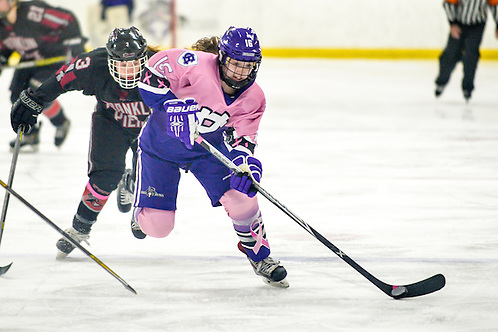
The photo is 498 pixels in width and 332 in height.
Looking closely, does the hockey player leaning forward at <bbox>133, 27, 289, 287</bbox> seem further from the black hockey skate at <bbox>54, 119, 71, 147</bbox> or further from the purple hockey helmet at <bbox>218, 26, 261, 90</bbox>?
the black hockey skate at <bbox>54, 119, 71, 147</bbox>

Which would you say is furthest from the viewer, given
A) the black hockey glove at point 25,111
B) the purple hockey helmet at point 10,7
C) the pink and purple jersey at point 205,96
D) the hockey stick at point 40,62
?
the hockey stick at point 40,62

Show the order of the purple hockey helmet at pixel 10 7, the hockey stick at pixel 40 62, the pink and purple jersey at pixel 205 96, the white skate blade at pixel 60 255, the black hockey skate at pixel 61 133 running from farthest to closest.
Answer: the black hockey skate at pixel 61 133, the hockey stick at pixel 40 62, the purple hockey helmet at pixel 10 7, the white skate blade at pixel 60 255, the pink and purple jersey at pixel 205 96

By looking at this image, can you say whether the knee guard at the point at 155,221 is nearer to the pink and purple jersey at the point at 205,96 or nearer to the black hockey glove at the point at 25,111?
the pink and purple jersey at the point at 205,96

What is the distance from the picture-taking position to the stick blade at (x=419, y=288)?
2531 millimetres

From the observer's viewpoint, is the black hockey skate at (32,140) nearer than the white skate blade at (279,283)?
No

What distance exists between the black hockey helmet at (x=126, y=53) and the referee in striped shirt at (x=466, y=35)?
16.8ft

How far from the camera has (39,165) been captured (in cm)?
479

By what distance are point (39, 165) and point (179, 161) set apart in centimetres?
225

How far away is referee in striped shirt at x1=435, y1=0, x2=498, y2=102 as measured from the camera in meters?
7.45

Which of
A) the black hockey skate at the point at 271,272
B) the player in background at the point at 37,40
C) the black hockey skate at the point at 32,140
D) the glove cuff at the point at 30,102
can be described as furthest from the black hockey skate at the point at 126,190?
the black hockey skate at the point at 32,140

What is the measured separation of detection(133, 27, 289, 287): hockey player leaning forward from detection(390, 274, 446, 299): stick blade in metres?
0.38

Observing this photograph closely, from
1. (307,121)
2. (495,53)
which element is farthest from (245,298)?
(495,53)

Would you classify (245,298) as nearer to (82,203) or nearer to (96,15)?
(82,203)

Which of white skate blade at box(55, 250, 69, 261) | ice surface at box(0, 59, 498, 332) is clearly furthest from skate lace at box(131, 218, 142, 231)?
white skate blade at box(55, 250, 69, 261)
